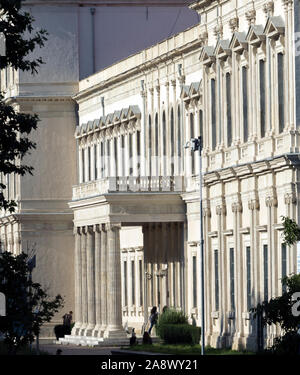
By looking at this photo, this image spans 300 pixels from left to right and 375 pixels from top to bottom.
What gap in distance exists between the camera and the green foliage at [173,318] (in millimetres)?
74781

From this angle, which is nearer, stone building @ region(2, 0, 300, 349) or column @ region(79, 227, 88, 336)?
stone building @ region(2, 0, 300, 349)

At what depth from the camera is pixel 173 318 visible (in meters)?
74.9

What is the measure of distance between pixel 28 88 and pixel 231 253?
3740 centimetres

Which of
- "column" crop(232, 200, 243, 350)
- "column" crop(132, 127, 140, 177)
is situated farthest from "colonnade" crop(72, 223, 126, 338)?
"column" crop(232, 200, 243, 350)

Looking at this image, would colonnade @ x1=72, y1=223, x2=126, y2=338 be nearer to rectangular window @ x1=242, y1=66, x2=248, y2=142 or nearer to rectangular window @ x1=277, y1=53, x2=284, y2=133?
rectangular window @ x1=242, y1=66, x2=248, y2=142

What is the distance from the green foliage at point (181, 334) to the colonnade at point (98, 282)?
3.95 m

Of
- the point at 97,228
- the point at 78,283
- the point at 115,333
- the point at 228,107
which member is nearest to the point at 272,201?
the point at 228,107

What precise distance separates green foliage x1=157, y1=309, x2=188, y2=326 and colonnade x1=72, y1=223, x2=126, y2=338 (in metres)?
2.25

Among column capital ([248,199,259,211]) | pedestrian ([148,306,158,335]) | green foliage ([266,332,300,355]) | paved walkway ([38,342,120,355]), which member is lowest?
green foliage ([266,332,300,355])

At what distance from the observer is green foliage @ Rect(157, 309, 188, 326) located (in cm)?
7478

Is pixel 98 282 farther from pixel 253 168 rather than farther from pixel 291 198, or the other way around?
pixel 291 198

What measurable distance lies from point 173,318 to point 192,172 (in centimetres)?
609
